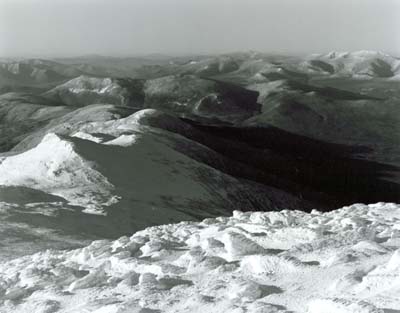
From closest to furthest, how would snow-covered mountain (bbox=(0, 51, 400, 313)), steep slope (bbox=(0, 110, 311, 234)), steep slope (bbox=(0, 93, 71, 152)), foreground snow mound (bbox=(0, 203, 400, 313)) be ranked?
foreground snow mound (bbox=(0, 203, 400, 313)) < snow-covered mountain (bbox=(0, 51, 400, 313)) < steep slope (bbox=(0, 110, 311, 234)) < steep slope (bbox=(0, 93, 71, 152))

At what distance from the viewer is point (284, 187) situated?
261ft

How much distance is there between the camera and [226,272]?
10.9 meters

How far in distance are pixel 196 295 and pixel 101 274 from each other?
9.39 feet

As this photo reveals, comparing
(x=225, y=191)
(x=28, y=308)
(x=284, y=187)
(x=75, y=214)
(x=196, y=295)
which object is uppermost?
(x=196, y=295)

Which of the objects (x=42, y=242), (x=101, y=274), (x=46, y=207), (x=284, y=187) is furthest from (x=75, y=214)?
A: (x=284, y=187)

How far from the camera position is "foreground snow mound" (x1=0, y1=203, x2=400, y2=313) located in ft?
29.0

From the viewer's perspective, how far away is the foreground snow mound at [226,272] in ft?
29.0

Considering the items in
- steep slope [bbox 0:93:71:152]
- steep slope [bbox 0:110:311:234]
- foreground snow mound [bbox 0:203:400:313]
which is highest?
foreground snow mound [bbox 0:203:400:313]

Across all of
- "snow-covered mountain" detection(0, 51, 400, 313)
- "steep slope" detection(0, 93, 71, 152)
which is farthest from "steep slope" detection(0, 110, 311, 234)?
"steep slope" detection(0, 93, 71, 152)

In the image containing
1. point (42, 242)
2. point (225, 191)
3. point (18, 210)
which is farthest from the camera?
point (225, 191)

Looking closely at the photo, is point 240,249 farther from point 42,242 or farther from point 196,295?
point 42,242

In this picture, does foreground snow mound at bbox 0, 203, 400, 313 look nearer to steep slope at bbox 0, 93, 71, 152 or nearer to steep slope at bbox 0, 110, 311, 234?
steep slope at bbox 0, 110, 311, 234

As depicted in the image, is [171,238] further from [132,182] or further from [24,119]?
[24,119]

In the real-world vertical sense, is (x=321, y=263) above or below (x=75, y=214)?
above
